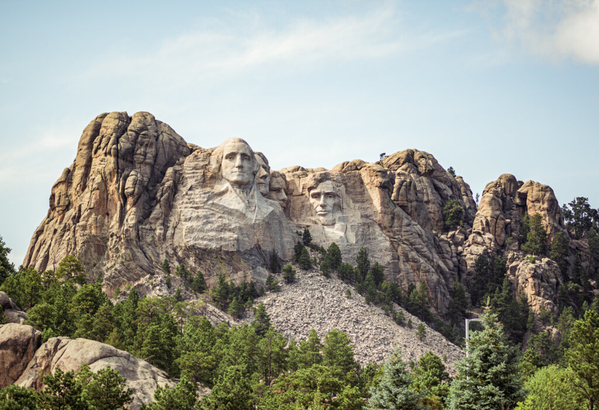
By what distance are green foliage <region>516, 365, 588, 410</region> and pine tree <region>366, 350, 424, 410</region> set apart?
11.4 metres

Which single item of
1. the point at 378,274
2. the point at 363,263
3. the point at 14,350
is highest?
the point at 363,263

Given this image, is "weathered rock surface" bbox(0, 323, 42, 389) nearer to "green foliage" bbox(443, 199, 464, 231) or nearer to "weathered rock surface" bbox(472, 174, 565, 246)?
"green foliage" bbox(443, 199, 464, 231)

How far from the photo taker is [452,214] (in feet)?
410

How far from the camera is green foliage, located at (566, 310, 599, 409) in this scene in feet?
171

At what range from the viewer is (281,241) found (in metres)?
101

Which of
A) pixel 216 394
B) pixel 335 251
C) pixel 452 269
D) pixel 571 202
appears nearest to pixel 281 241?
pixel 335 251

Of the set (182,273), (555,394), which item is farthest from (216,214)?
(555,394)

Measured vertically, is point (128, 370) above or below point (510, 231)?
below

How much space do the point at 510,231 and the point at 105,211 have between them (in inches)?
2678

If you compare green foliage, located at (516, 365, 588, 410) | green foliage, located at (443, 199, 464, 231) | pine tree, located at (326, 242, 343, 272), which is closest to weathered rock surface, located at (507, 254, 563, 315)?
green foliage, located at (443, 199, 464, 231)

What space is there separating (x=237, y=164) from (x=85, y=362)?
184 ft

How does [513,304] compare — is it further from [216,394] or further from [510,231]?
[216,394]

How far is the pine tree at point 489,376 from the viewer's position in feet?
134

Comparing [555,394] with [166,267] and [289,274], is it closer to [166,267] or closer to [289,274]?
[289,274]
